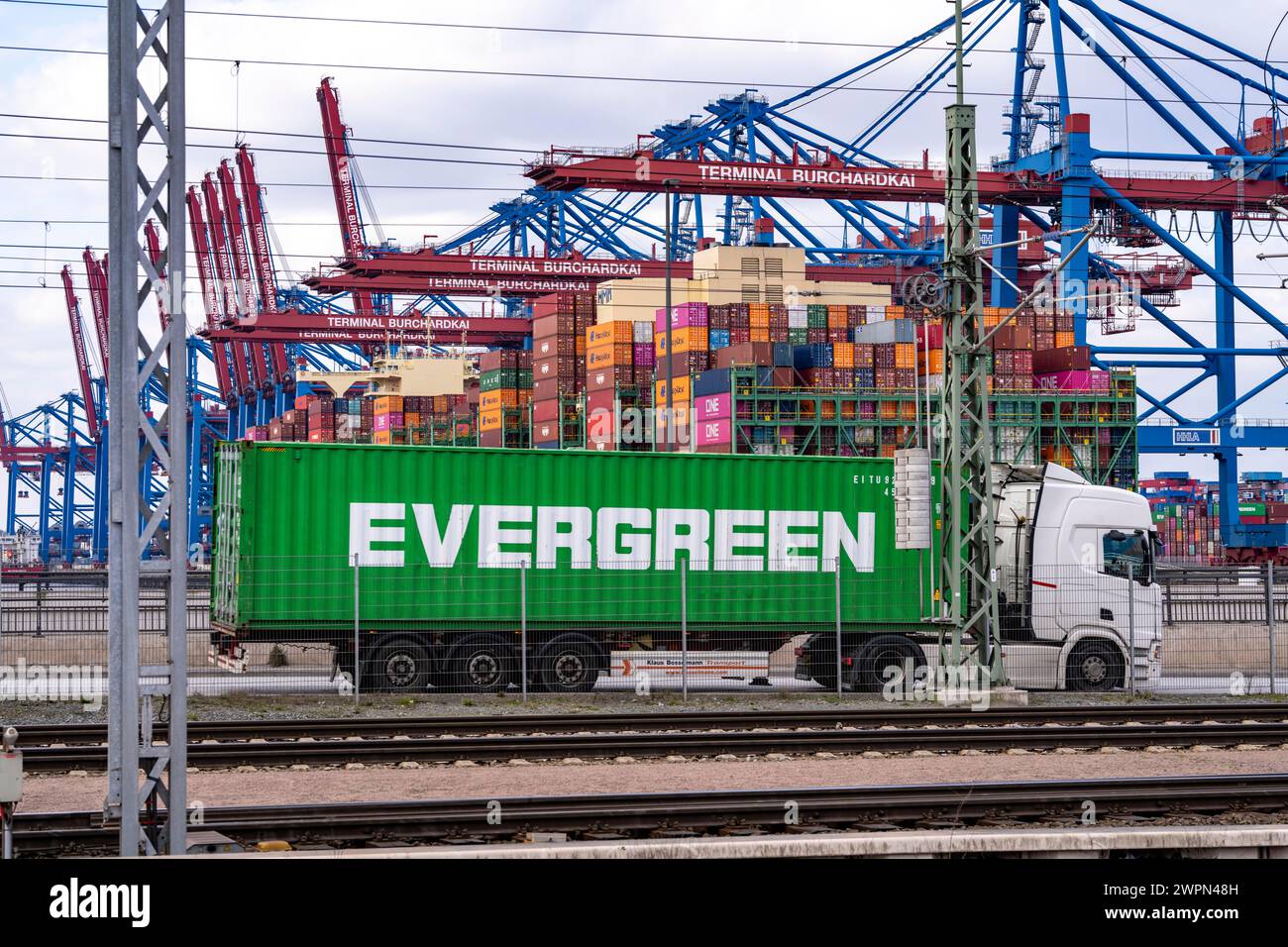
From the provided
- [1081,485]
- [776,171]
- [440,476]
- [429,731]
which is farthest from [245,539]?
[776,171]

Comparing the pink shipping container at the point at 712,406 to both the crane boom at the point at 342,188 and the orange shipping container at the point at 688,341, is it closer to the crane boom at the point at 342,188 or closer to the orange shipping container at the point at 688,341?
the orange shipping container at the point at 688,341

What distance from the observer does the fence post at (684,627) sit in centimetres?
2106

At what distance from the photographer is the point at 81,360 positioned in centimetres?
13312

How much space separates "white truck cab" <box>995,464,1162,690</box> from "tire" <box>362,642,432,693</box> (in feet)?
29.1

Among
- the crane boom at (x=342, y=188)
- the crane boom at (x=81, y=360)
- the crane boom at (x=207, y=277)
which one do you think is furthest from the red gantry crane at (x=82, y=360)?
the crane boom at (x=342, y=188)

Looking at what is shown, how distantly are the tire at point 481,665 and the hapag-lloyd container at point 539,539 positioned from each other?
0.29m

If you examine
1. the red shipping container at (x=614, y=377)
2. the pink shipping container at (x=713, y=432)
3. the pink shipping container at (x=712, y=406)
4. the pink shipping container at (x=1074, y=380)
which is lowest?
the pink shipping container at (x=713, y=432)

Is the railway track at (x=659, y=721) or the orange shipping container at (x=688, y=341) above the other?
the orange shipping container at (x=688, y=341)

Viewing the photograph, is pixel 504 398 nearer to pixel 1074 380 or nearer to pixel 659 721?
pixel 1074 380

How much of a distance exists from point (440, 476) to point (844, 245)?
6836 centimetres

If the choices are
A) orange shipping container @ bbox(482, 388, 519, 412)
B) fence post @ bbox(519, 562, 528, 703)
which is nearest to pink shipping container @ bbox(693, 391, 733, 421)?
orange shipping container @ bbox(482, 388, 519, 412)
